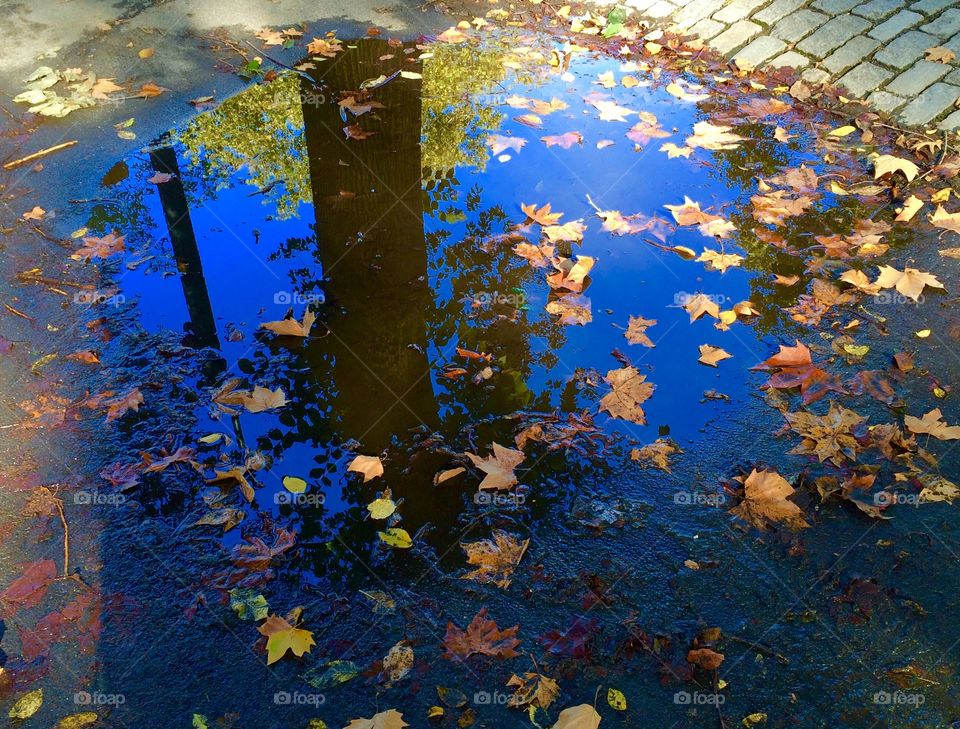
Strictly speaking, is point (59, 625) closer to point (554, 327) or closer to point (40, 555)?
point (40, 555)

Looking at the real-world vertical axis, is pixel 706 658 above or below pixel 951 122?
below

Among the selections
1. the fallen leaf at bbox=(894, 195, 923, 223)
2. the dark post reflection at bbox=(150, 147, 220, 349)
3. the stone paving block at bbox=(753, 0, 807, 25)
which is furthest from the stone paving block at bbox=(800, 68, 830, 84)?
the dark post reflection at bbox=(150, 147, 220, 349)

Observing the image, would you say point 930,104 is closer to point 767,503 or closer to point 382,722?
point 767,503

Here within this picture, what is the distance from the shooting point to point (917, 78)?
5531mm

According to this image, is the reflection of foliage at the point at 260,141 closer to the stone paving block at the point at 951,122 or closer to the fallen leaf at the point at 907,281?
the fallen leaf at the point at 907,281

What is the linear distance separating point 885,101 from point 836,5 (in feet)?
4.45

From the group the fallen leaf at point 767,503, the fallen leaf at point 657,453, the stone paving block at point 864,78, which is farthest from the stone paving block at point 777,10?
the fallen leaf at point 767,503

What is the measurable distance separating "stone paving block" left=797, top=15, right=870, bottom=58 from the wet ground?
3.35ft

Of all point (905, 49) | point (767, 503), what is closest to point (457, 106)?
point (905, 49)

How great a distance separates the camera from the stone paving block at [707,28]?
22.1 feet

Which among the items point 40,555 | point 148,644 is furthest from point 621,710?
point 40,555

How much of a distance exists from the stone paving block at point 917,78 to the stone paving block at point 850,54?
400 mm

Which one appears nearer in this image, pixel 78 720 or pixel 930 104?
pixel 78 720

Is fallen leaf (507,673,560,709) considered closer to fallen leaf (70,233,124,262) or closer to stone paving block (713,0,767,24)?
fallen leaf (70,233,124,262)
